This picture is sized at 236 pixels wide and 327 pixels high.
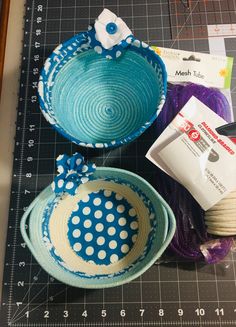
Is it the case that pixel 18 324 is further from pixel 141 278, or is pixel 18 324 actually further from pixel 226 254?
pixel 226 254

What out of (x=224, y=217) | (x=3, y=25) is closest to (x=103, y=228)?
(x=224, y=217)

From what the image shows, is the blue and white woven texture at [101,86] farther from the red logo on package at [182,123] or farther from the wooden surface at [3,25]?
the wooden surface at [3,25]

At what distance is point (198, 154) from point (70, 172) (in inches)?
10.0

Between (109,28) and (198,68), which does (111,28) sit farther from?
(198,68)

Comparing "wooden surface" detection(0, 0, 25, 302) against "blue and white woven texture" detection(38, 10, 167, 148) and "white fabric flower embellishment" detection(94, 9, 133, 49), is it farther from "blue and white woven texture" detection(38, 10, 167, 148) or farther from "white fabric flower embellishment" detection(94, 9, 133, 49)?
"white fabric flower embellishment" detection(94, 9, 133, 49)

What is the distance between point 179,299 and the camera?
736 millimetres

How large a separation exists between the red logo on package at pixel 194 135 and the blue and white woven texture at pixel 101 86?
3.7 inches

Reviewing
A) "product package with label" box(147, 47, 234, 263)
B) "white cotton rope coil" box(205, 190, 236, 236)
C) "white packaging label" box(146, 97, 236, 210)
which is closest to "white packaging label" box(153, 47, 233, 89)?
"product package with label" box(147, 47, 234, 263)

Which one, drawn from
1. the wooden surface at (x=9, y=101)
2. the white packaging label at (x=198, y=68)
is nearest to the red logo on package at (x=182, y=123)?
the white packaging label at (x=198, y=68)

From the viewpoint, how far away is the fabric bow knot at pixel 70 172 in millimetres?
677

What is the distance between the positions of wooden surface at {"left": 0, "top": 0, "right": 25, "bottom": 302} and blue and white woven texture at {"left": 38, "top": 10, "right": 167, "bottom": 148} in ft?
0.46

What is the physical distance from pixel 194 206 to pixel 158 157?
0.41 feet

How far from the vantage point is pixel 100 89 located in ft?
2.78

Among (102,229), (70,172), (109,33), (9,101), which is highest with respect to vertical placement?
(109,33)
